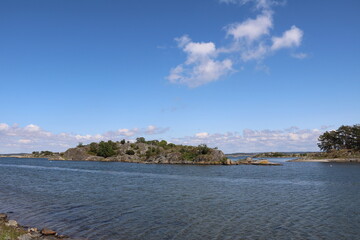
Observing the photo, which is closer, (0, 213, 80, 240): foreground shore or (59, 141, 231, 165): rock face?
(0, 213, 80, 240): foreground shore

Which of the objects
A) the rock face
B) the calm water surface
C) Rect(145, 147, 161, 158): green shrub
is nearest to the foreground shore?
the calm water surface

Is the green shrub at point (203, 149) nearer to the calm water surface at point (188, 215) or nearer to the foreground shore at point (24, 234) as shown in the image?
the calm water surface at point (188, 215)

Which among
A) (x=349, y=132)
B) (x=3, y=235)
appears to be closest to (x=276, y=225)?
(x=3, y=235)

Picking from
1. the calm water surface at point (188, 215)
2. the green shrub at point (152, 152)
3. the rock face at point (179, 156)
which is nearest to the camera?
the calm water surface at point (188, 215)

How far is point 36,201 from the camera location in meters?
39.3

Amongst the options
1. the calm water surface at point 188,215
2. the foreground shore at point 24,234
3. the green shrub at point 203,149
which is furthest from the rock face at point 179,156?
the foreground shore at point 24,234

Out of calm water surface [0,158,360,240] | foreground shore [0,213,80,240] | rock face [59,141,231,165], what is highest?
rock face [59,141,231,165]

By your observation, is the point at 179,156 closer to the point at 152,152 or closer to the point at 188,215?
the point at 152,152

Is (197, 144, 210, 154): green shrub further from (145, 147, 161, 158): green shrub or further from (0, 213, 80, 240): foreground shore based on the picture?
(0, 213, 80, 240): foreground shore

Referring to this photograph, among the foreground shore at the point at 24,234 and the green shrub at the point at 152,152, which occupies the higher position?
the green shrub at the point at 152,152

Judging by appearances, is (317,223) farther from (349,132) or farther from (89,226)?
(349,132)

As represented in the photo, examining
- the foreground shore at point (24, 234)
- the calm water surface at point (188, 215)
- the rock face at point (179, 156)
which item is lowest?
the calm water surface at point (188, 215)

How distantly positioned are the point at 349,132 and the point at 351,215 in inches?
7639

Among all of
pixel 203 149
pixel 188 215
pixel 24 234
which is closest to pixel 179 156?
pixel 203 149
